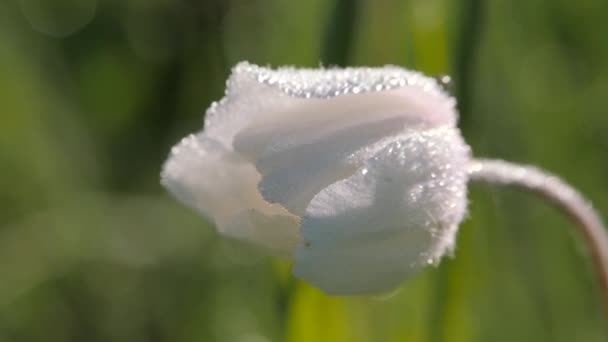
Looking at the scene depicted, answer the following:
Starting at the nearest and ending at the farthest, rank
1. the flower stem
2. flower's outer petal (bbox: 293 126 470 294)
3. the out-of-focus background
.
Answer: flower's outer petal (bbox: 293 126 470 294)
the flower stem
the out-of-focus background

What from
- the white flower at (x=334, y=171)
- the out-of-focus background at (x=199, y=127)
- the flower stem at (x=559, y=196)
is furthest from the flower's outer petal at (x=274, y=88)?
the out-of-focus background at (x=199, y=127)

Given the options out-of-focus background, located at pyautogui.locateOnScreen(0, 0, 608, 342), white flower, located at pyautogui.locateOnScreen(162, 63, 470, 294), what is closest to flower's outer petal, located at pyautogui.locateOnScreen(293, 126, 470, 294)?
white flower, located at pyautogui.locateOnScreen(162, 63, 470, 294)

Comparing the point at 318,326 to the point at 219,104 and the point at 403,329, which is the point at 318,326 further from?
the point at 219,104

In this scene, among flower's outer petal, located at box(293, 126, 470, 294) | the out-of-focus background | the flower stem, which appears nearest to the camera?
flower's outer petal, located at box(293, 126, 470, 294)

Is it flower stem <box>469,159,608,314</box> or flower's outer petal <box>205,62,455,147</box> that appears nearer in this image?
flower's outer petal <box>205,62,455,147</box>

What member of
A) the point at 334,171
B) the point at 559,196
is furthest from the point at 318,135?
the point at 559,196

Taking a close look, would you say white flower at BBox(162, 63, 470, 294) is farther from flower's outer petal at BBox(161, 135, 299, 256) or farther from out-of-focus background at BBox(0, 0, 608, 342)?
out-of-focus background at BBox(0, 0, 608, 342)
